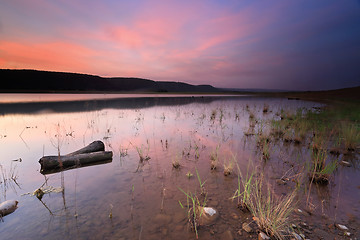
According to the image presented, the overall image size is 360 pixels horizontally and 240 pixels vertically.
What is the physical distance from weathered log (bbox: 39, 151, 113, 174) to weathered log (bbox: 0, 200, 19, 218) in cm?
154

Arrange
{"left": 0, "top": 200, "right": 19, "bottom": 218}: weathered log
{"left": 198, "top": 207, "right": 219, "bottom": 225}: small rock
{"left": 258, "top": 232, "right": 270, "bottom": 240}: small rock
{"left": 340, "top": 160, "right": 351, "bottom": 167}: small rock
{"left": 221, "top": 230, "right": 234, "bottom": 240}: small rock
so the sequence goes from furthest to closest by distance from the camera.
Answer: {"left": 340, "top": 160, "right": 351, "bottom": 167}: small rock < {"left": 0, "top": 200, "right": 19, "bottom": 218}: weathered log < {"left": 198, "top": 207, "right": 219, "bottom": 225}: small rock < {"left": 221, "top": 230, "right": 234, "bottom": 240}: small rock < {"left": 258, "top": 232, "right": 270, "bottom": 240}: small rock

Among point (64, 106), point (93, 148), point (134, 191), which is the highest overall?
point (64, 106)

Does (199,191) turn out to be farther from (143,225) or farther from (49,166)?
(49,166)

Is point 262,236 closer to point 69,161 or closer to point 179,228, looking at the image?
point 179,228

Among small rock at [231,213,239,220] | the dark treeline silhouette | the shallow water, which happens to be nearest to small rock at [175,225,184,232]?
the shallow water

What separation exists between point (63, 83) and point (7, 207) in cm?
13170

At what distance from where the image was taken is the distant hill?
9281cm

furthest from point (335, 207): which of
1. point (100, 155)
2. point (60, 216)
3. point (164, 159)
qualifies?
point (100, 155)

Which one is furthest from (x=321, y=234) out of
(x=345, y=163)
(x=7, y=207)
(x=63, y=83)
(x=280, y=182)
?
(x=63, y=83)

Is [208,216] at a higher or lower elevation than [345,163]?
lower

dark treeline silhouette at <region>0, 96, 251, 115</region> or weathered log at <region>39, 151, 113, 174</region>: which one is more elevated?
dark treeline silhouette at <region>0, 96, 251, 115</region>

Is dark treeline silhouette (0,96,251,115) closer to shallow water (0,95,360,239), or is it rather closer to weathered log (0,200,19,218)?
shallow water (0,95,360,239)

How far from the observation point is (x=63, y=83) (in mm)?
109125

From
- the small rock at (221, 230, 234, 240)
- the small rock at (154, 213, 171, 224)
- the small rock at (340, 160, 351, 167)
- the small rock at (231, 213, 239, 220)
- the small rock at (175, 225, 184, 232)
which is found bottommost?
the small rock at (154, 213, 171, 224)
